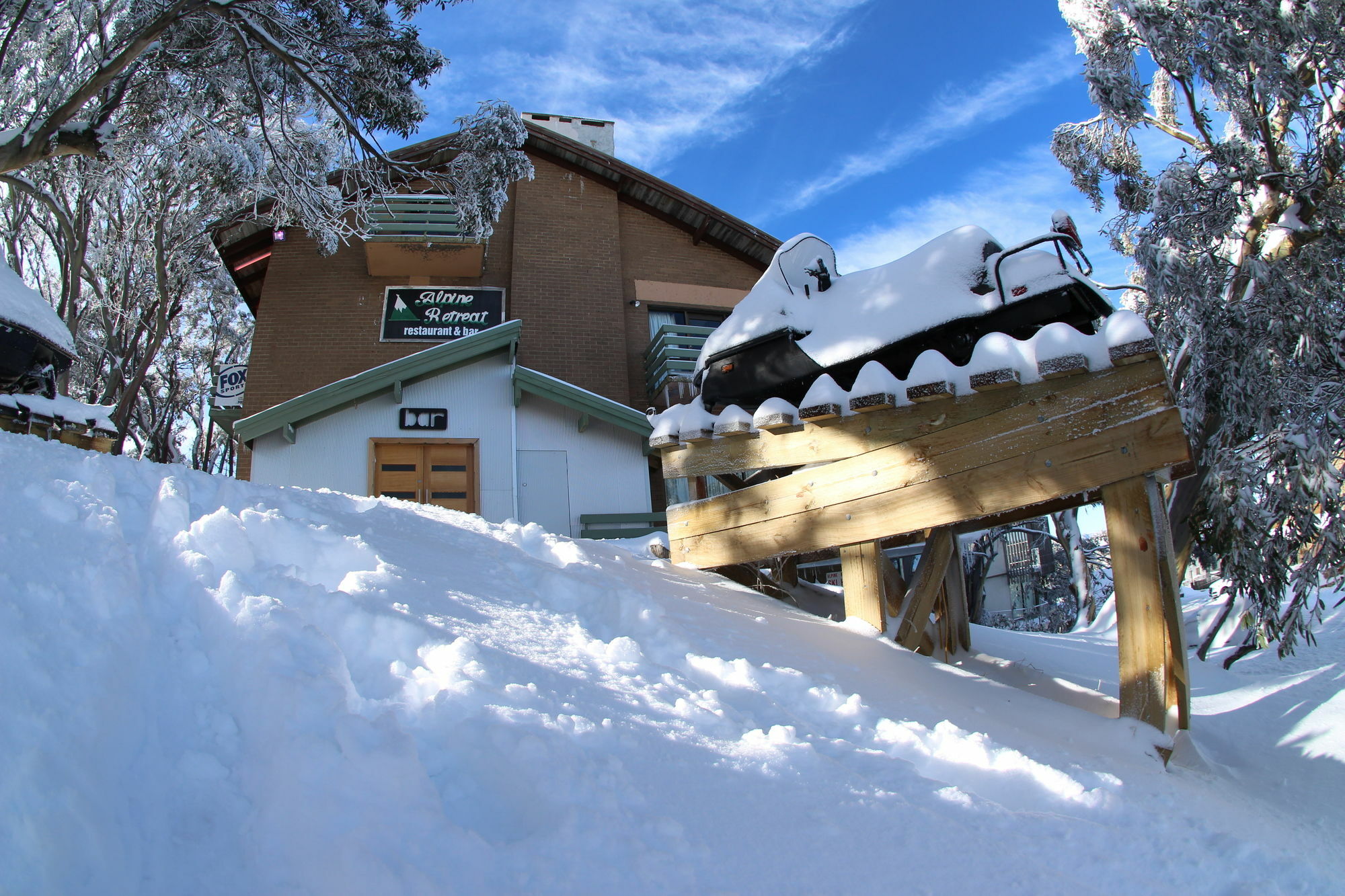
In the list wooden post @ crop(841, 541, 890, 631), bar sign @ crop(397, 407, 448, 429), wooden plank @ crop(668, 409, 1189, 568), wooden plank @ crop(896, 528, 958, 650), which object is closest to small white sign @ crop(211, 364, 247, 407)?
bar sign @ crop(397, 407, 448, 429)

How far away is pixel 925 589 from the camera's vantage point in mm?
5203

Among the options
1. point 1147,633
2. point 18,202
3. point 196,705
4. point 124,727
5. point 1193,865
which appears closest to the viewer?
point 124,727

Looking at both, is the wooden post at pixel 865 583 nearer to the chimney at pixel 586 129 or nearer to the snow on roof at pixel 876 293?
the snow on roof at pixel 876 293

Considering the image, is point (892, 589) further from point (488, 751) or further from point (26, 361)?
point (26, 361)

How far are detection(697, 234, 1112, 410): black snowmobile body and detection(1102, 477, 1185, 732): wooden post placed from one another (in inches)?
48.2

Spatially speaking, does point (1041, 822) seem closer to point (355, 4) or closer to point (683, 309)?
point (355, 4)

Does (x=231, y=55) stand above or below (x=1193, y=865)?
above

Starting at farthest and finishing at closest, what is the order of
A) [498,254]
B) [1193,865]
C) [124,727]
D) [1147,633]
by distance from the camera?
[498,254]
[1147,633]
[1193,865]
[124,727]

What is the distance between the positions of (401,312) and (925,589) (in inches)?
480

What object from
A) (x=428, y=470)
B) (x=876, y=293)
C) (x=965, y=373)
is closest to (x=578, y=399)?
(x=428, y=470)

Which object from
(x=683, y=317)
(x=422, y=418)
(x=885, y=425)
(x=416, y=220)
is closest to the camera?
(x=885, y=425)

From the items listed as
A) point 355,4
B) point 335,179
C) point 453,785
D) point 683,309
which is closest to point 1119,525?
point 453,785

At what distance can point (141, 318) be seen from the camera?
62.2 ft

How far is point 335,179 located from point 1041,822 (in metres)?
16.7
